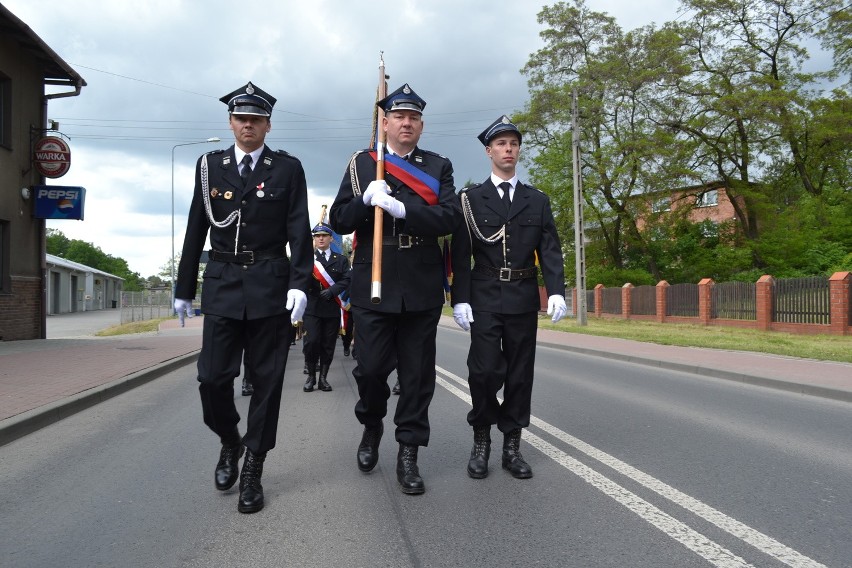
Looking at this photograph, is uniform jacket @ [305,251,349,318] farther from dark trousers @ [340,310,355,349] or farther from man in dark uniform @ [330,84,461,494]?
man in dark uniform @ [330,84,461,494]

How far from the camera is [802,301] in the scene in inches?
741

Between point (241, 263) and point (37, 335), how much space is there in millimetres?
14602

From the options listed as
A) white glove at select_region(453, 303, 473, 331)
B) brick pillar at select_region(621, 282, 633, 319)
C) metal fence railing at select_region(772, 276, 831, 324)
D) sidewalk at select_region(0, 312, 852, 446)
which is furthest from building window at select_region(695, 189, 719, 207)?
white glove at select_region(453, 303, 473, 331)

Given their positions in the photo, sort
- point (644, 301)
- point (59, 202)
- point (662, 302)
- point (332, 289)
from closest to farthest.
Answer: point (332, 289)
point (59, 202)
point (662, 302)
point (644, 301)

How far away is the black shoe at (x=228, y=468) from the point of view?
12.0 ft

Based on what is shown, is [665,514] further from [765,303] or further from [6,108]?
[765,303]

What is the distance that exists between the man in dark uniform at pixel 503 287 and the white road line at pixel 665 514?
1.59 ft

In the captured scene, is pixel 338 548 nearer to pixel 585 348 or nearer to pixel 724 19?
pixel 585 348

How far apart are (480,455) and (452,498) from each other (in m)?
0.47

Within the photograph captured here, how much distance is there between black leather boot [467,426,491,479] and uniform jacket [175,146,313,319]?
4.73 feet

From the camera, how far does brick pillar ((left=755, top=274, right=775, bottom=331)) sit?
66.4ft

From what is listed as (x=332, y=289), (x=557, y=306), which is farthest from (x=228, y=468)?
(x=332, y=289)

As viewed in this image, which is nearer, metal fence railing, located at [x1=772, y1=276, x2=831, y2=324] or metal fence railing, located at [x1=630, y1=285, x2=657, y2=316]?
metal fence railing, located at [x1=772, y1=276, x2=831, y2=324]

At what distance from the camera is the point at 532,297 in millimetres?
3953
